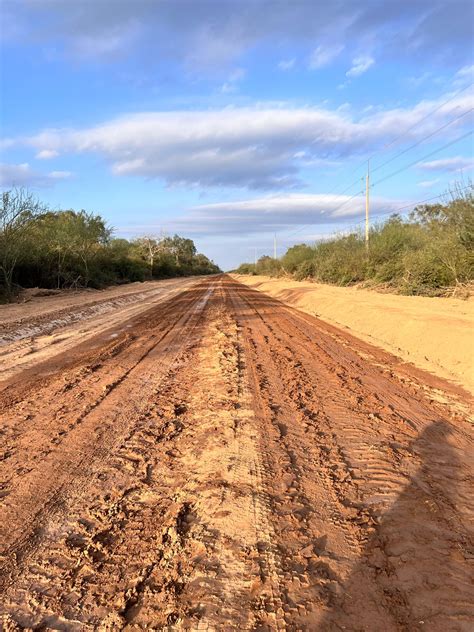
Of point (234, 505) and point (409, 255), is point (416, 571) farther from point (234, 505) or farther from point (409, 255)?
point (409, 255)

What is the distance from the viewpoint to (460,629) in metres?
2.34

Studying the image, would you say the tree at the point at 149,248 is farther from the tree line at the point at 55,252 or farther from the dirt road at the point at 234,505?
the dirt road at the point at 234,505

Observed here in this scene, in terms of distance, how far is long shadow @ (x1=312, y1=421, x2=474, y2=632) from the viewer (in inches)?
95.0

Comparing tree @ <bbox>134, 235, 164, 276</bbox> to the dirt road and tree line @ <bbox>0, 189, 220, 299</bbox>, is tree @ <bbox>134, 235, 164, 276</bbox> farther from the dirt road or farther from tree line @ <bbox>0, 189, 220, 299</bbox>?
the dirt road

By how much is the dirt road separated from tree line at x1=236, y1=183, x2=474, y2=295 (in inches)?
535

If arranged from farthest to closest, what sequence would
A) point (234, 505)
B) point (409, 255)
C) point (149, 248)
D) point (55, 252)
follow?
1. point (149, 248)
2. point (55, 252)
3. point (409, 255)
4. point (234, 505)

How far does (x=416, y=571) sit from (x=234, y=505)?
4.40 ft

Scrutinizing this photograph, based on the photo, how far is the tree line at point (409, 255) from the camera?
18703mm

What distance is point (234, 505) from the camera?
11.5 feet

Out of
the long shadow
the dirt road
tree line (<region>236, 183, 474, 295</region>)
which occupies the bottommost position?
the long shadow

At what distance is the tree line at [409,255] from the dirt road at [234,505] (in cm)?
1358

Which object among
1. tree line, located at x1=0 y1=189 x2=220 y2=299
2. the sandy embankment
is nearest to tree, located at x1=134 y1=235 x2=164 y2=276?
tree line, located at x1=0 y1=189 x2=220 y2=299

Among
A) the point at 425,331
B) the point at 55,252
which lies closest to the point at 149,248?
the point at 55,252

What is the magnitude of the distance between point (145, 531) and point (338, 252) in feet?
111
